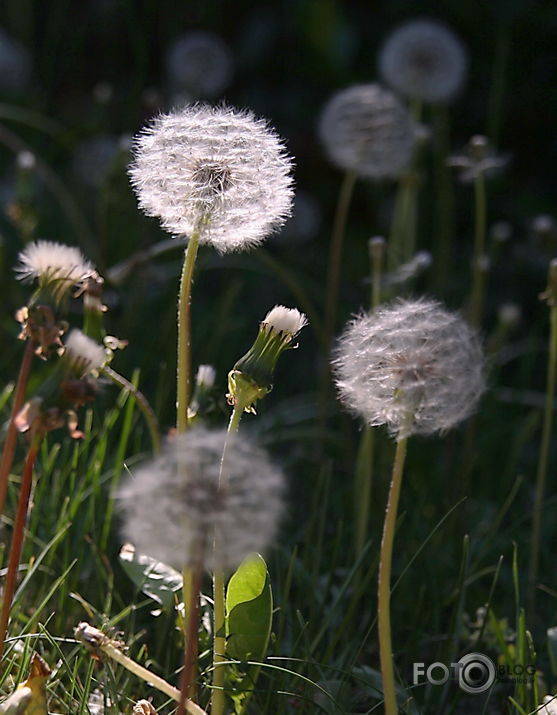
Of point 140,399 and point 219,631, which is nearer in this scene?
point 219,631

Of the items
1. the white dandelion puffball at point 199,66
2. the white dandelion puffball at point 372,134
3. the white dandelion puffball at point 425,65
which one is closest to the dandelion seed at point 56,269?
the white dandelion puffball at point 372,134

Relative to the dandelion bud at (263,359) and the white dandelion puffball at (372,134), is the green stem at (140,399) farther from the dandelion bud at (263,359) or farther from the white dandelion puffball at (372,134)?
the white dandelion puffball at (372,134)

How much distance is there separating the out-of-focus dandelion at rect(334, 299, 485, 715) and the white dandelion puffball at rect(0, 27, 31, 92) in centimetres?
232

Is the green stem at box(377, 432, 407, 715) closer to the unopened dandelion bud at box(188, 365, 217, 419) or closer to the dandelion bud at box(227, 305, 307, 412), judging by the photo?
the dandelion bud at box(227, 305, 307, 412)

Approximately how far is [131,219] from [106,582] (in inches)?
49.0

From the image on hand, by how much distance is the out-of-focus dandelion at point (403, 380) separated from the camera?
29.9 inches

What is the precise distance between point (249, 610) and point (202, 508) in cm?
21

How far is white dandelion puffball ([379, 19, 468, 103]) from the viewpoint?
69.6 inches

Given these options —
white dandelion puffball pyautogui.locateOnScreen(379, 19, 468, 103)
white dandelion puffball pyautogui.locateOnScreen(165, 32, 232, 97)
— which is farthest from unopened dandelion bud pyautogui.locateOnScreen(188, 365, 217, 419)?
white dandelion puffball pyautogui.locateOnScreen(165, 32, 232, 97)

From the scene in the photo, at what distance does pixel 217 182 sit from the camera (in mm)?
835

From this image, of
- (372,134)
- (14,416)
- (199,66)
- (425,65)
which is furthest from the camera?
(199,66)

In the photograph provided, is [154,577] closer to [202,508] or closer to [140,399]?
[140,399]

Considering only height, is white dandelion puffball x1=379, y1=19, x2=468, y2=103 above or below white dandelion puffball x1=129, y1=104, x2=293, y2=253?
above

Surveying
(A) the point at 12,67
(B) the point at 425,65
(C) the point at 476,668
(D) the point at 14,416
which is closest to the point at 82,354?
(D) the point at 14,416
